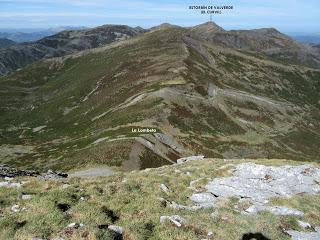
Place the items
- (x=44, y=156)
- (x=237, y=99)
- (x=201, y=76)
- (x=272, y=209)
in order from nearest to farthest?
(x=272, y=209)
(x=44, y=156)
(x=237, y=99)
(x=201, y=76)

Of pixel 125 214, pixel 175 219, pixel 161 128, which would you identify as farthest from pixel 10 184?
pixel 161 128

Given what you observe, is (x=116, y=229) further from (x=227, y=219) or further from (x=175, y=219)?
(x=227, y=219)

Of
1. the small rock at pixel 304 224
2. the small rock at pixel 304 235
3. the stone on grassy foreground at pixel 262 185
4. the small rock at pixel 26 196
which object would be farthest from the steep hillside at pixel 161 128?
the small rock at pixel 304 235

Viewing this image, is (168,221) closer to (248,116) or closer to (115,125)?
(115,125)

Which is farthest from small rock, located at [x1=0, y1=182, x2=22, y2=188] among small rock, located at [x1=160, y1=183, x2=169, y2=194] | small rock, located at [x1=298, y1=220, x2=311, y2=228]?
small rock, located at [x1=298, y1=220, x2=311, y2=228]

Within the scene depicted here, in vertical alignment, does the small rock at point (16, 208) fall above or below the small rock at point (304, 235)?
above

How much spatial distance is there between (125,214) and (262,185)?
47.9ft

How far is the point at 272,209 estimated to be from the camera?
27.6m

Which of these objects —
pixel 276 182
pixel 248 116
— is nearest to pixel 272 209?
pixel 276 182

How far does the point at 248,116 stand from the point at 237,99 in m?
15.6

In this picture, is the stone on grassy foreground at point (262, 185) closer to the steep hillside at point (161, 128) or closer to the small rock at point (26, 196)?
the small rock at point (26, 196)

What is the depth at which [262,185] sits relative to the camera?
3400cm

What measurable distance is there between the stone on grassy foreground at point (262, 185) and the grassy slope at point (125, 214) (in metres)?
1.15

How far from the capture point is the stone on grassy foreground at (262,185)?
2875 cm
